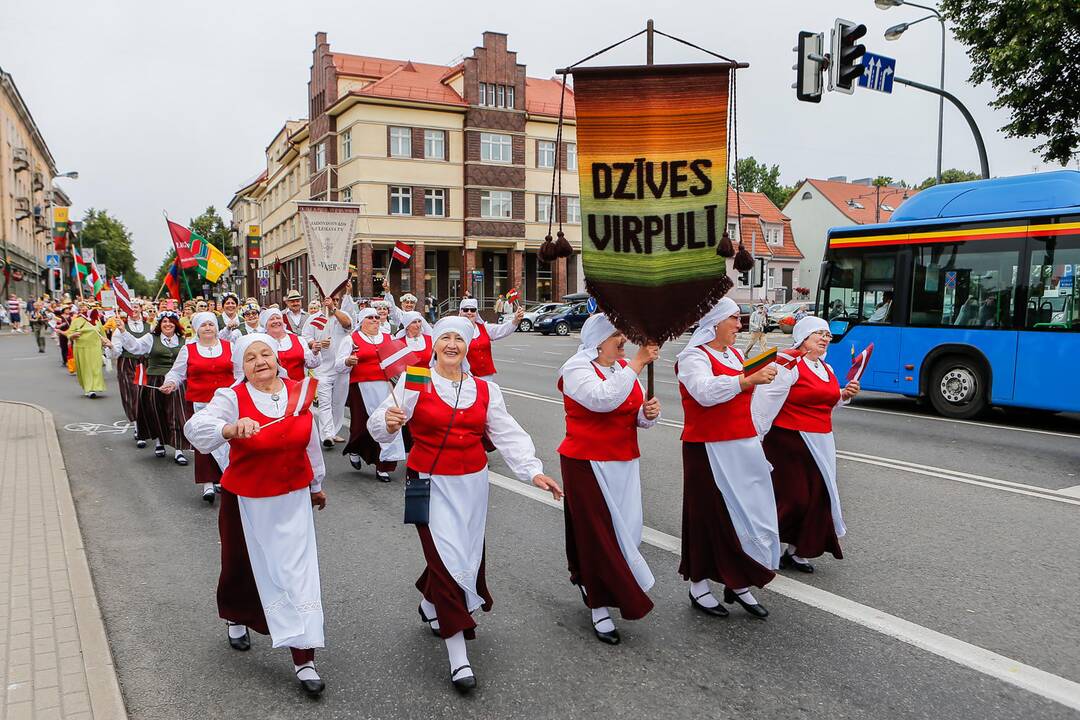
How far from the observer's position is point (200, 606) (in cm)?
487

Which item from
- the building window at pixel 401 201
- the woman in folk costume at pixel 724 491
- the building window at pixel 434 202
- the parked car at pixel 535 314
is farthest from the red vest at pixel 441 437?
the building window at pixel 434 202

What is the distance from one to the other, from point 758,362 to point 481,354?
18.0 feet

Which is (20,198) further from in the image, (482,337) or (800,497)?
(800,497)

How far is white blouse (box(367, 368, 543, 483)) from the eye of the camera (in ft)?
13.0

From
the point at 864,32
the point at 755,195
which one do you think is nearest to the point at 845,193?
the point at 755,195

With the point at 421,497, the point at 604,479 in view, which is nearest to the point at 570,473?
the point at 604,479

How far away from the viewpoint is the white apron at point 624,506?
431cm

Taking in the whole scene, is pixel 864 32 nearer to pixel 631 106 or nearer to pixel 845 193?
pixel 631 106

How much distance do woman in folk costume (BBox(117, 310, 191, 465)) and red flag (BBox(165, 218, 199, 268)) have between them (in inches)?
200

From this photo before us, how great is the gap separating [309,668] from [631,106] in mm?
3335

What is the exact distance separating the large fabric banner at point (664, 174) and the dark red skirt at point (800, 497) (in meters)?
1.33

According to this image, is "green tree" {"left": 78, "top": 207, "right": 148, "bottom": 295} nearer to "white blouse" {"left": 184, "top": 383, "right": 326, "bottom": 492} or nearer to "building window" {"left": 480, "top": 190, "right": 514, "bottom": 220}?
"building window" {"left": 480, "top": 190, "right": 514, "bottom": 220}

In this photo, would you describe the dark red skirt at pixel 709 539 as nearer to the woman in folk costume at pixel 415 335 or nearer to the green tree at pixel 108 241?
the woman in folk costume at pixel 415 335

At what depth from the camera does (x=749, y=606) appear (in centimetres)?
459
